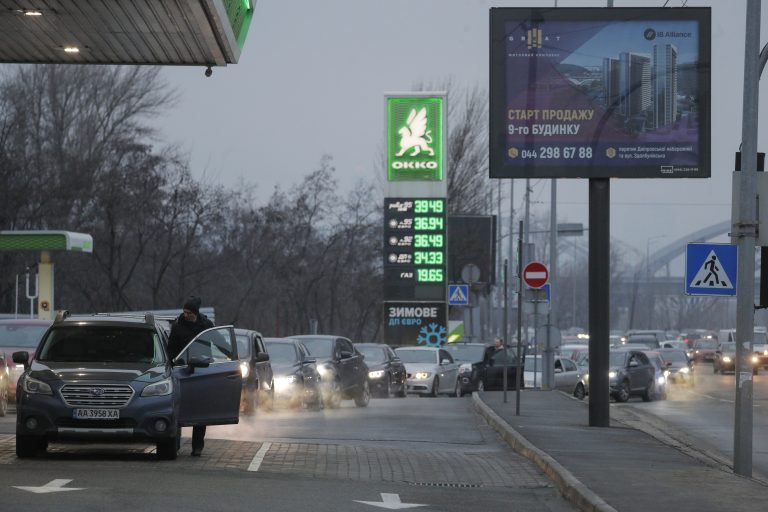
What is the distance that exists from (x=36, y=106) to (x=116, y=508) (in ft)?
194

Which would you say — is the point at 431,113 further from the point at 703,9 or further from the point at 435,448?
the point at 435,448

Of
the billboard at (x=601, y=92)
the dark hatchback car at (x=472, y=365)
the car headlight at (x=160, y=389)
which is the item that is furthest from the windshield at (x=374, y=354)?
the car headlight at (x=160, y=389)

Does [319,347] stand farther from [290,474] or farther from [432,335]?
[432,335]

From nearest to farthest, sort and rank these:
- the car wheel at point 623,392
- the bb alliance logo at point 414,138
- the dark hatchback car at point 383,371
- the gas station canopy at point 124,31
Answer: the gas station canopy at point 124,31
the dark hatchback car at point 383,371
the car wheel at point 623,392
the bb alliance logo at point 414,138

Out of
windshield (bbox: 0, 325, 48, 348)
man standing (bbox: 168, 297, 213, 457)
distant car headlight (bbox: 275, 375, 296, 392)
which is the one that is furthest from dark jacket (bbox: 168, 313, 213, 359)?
windshield (bbox: 0, 325, 48, 348)

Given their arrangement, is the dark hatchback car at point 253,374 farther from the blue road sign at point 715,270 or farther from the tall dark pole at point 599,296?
the blue road sign at point 715,270

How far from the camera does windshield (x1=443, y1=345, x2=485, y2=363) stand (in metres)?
45.7

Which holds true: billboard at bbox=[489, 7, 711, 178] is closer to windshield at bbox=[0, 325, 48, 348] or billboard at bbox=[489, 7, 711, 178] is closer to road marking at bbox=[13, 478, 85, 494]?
windshield at bbox=[0, 325, 48, 348]

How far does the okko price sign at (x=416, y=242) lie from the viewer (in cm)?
4841

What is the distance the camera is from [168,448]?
15.5 metres

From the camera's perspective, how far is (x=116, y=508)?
11.1 meters

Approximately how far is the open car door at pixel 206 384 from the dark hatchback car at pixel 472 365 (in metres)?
26.8

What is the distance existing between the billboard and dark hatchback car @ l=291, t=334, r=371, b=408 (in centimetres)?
900

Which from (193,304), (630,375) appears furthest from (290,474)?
(630,375)
